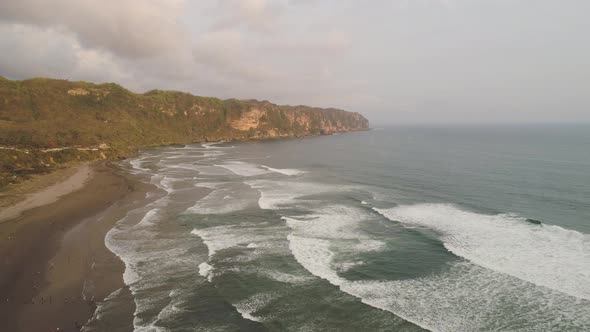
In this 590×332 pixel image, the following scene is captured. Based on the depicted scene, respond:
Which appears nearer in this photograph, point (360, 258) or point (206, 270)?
point (206, 270)

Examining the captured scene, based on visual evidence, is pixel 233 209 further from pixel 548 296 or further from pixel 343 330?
pixel 548 296

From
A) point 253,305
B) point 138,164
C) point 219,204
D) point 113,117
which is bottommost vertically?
point 253,305

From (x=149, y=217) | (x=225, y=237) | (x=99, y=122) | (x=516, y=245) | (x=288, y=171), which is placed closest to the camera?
(x=516, y=245)

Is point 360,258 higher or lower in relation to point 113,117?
lower

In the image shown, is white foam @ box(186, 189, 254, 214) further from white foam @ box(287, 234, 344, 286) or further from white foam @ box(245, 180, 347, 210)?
white foam @ box(287, 234, 344, 286)

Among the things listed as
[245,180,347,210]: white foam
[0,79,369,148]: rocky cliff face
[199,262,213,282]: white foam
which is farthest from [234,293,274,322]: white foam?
[0,79,369,148]: rocky cliff face

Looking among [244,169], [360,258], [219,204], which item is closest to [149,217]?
[219,204]

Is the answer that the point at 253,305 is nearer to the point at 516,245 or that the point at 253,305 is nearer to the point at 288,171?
the point at 516,245
